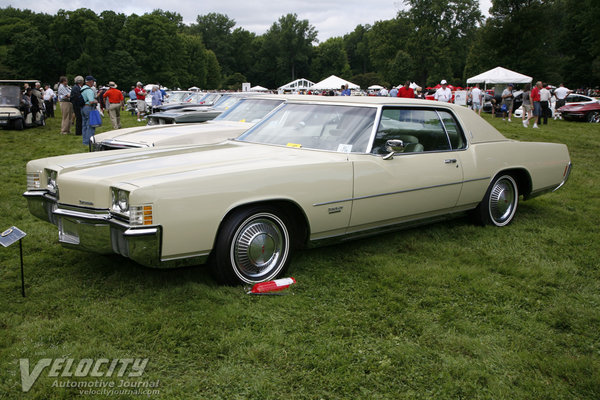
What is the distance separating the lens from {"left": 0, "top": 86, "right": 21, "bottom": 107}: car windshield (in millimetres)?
16984

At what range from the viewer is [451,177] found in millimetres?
5078

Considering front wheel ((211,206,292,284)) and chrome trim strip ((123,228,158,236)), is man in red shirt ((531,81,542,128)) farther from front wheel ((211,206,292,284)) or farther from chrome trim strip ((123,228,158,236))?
chrome trim strip ((123,228,158,236))

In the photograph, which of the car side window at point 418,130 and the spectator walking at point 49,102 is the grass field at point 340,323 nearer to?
the car side window at point 418,130

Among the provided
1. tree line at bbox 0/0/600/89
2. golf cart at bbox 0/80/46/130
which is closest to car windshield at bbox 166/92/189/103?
golf cart at bbox 0/80/46/130

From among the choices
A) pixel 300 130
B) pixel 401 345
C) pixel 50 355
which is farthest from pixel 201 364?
pixel 300 130

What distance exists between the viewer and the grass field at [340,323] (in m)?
2.77

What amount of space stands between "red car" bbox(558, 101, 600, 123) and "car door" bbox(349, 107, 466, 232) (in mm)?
20595

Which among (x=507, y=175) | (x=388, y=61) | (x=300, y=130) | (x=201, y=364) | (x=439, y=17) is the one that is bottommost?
(x=201, y=364)

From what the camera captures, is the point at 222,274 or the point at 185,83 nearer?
the point at 222,274

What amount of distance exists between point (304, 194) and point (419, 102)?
6.38 feet

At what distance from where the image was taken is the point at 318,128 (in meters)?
4.77

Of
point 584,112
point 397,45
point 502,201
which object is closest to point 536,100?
point 584,112

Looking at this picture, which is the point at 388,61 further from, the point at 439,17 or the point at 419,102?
the point at 419,102

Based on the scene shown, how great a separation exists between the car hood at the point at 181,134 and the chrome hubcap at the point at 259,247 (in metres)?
3.86
